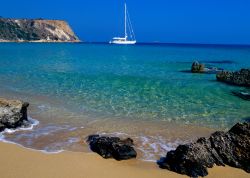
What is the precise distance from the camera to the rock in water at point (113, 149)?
883cm

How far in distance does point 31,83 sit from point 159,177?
1659cm

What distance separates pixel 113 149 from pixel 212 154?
247cm

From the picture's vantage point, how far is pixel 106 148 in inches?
359

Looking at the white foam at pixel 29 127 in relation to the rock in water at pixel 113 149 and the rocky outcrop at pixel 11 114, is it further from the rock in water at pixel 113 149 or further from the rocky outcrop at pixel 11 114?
the rock in water at pixel 113 149

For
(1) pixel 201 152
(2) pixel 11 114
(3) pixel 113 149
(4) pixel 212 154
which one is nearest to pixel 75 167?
(3) pixel 113 149

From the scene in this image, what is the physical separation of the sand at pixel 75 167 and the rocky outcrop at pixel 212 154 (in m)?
0.21

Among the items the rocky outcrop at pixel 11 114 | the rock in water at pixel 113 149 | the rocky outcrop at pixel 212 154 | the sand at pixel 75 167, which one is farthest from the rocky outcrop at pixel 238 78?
the rocky outcrop at pixel 11 114

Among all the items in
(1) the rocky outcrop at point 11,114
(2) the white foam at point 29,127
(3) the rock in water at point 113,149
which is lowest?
(2) the white foam at point 29,127

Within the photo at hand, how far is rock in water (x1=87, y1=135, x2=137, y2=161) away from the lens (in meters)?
8.83

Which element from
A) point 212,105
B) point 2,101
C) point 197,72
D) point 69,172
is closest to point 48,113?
point 2,101

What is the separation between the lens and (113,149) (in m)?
8.94

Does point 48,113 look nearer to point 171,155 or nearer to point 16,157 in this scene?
point 16,157

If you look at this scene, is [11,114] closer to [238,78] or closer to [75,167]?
[75,167]

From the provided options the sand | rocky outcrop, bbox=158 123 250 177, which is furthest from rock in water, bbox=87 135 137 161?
rocky outcrop, bbox=158 123 250 177
